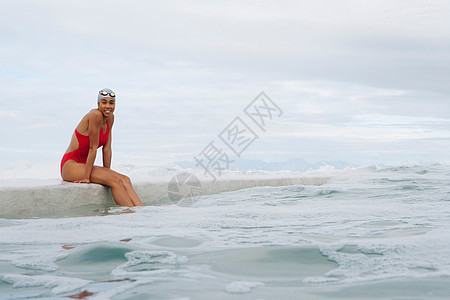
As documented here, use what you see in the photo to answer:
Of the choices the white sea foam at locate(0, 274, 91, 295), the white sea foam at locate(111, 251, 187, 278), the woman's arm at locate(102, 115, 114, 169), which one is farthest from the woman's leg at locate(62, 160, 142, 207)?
the white sea foam at locate(0, 274, 91, 295)

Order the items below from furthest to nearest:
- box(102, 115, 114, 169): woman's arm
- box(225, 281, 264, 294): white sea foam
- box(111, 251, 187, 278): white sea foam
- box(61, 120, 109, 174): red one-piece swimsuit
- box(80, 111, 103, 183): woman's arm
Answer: box(102, 115, 114, 169): woman's arm, box(61, 120, 109, 174): red one-piece swimsuit, box(80, 111, 103, 183): woman's arm, box(111, 251, 187, 278): white sea foam, box(225, 281, 264, 294): white sea foam

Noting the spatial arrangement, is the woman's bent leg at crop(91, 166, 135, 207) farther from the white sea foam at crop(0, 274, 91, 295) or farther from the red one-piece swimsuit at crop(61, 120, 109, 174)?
the white sea foam at crop(0, 274, 91, 295)

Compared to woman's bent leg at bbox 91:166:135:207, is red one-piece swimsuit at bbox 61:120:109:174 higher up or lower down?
higher up

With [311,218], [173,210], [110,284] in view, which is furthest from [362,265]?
[173,210]

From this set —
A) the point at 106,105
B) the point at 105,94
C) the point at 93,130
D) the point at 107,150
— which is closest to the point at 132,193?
the point at 107,150

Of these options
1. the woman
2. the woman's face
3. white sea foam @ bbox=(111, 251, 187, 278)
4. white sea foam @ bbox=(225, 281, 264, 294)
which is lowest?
white sea foam @ bbox=(225, 281, 264, 294)

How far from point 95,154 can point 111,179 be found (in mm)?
364

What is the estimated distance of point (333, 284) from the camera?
2.16 meters

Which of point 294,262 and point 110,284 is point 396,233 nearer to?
point 294,262

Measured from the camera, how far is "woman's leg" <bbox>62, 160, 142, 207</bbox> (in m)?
5.61

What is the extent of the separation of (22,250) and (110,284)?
110cm

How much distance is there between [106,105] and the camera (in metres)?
5.57

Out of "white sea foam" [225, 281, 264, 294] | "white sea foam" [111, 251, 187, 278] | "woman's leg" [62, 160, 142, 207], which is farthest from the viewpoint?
"woman's leg" [62, 160, 142, 207]

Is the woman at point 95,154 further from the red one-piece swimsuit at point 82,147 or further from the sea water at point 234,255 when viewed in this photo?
the sea water at point 234,255
